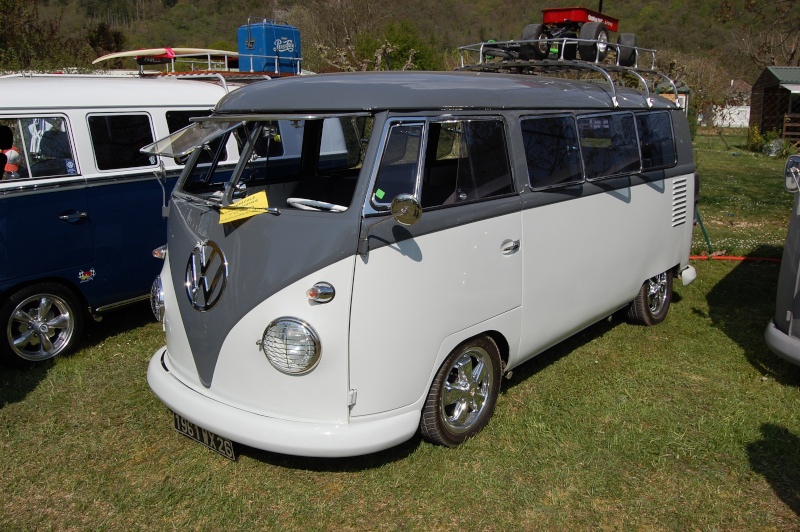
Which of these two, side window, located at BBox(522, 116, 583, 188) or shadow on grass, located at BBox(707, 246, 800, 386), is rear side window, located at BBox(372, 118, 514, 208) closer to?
side window, located at BBox(522, 116, 583, 188)

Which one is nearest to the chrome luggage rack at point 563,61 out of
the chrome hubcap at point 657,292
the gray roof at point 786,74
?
the chrome hubcap at point 657,292

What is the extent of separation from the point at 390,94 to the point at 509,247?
3.86 ft

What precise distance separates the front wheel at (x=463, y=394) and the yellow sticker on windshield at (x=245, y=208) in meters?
1.32

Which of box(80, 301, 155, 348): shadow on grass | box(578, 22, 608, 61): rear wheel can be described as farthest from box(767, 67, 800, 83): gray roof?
box(80, 301, 155, 348): shadow on grass

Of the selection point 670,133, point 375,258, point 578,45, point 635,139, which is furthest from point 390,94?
point 670,133

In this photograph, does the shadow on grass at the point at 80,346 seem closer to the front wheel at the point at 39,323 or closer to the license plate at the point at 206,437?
the front wheel at the point at 39,323

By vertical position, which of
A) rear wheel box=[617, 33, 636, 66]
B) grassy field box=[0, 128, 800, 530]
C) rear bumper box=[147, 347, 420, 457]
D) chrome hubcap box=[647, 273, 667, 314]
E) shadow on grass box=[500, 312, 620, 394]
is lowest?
shadow on grass box=[500, 312, 620, 394]

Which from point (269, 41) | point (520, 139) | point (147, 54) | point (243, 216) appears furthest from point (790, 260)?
point (269, 41)

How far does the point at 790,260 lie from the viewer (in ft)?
15.6

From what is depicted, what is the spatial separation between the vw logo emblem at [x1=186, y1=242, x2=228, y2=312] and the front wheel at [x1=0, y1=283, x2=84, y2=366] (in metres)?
2.22

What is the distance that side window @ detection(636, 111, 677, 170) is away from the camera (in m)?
5.47

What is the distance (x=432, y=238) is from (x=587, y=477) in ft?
5.31

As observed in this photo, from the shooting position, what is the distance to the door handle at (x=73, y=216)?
527 cm

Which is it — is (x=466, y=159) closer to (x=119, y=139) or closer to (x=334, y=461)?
(x=334, y=461)
